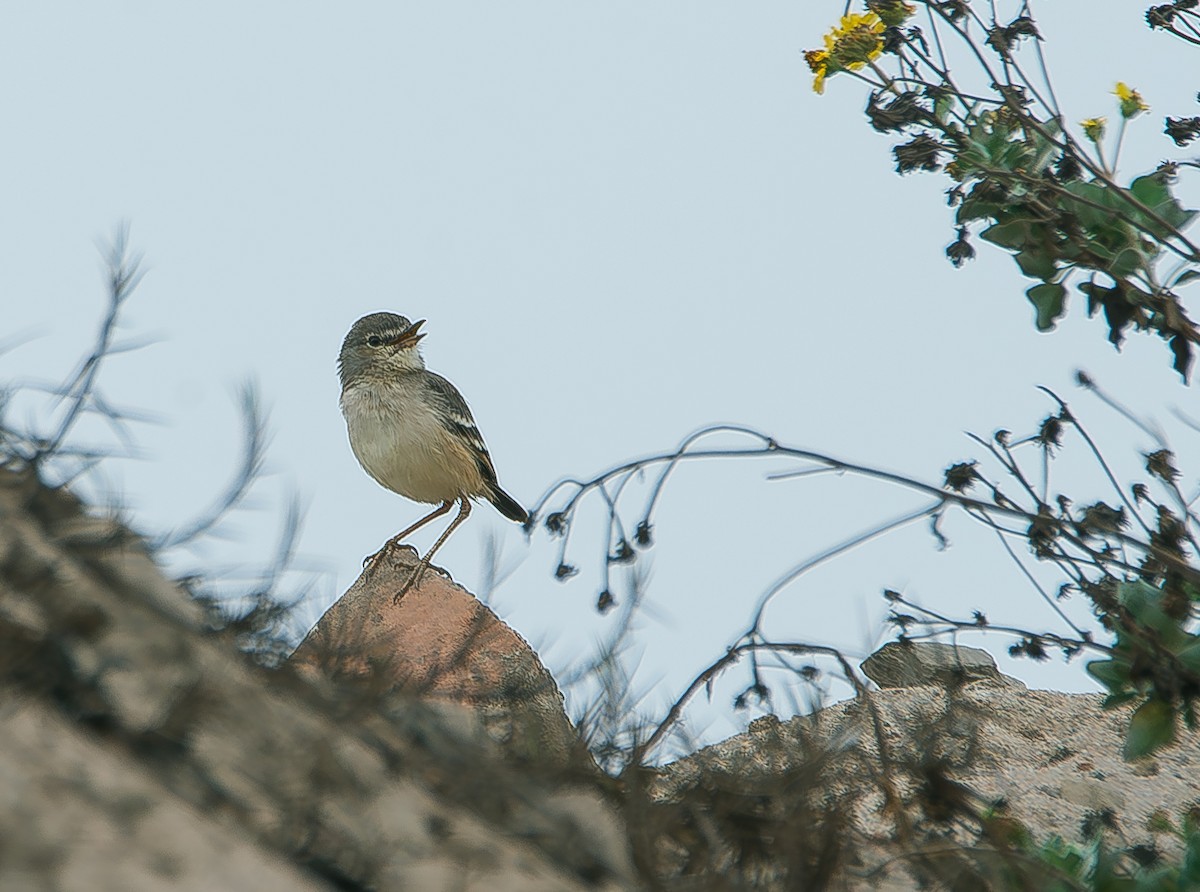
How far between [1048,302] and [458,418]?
587 cm

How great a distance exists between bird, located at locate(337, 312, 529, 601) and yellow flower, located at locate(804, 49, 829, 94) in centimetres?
498

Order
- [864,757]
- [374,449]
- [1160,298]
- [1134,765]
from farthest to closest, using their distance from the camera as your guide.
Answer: [374,449] < [1134,765] < [1160,298] < [864,757]

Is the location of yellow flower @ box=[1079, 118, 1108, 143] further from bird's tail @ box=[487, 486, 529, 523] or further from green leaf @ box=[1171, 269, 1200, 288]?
bird's tail @ box=[487, 486, 529, 523]

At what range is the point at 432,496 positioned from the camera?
9906 millimetres

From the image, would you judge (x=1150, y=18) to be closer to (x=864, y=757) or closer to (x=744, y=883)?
(x=864, y=757)

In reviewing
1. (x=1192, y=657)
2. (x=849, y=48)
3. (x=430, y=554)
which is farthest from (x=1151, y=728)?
(x=430, y=554)

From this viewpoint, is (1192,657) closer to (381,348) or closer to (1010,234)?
(1010,234)

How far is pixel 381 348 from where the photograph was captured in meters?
10.2

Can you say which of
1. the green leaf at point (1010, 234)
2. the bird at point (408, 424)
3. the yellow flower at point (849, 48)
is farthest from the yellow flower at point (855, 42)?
the bird at point (408, 424)

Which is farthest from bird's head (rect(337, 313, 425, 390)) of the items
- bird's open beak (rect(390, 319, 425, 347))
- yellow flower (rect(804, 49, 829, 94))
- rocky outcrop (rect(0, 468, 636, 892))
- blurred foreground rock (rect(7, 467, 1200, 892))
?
rocky outcrop (rect(0, 468, 636, 892))

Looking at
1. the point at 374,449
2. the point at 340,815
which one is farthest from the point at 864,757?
the point at 374,449

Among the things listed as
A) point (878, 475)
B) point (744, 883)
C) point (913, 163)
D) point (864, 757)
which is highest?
point (913, 163)

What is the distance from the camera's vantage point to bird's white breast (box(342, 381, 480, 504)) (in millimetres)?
9664

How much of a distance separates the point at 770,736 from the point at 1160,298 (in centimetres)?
186
